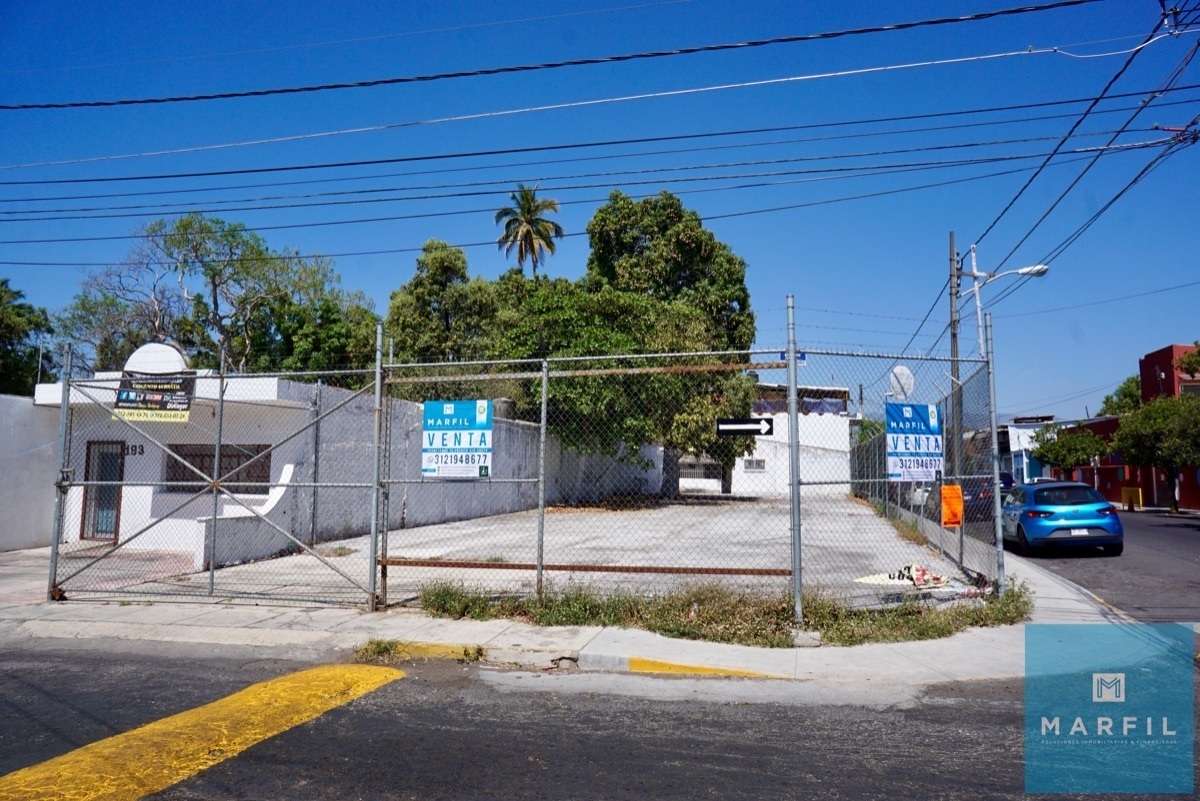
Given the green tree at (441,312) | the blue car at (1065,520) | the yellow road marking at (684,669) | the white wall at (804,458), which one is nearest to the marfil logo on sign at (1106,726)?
the yellow road marking at (684,669)

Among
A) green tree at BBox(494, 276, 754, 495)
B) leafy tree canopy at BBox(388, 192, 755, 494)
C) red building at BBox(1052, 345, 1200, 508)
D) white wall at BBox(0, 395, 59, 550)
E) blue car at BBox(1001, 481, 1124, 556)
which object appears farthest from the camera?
red building at BBox(1052, 345, 1200, 508)

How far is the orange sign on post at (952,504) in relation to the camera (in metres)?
9.50

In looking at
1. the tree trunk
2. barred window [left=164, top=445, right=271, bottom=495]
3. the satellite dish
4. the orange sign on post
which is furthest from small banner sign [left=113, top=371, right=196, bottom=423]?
the tree trunk

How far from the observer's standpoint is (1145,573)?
1335 centimetres

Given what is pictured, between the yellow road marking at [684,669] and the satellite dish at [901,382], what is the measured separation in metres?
4.36

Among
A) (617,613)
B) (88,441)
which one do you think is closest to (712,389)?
(88,441)

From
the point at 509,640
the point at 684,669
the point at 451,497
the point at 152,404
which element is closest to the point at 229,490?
the point at 152,404

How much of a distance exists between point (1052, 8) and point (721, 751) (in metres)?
9.68

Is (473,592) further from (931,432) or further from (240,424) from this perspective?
(240,424)

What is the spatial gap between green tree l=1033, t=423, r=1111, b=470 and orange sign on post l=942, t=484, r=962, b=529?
3424cm

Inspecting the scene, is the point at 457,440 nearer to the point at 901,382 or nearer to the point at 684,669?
the point at 684,669

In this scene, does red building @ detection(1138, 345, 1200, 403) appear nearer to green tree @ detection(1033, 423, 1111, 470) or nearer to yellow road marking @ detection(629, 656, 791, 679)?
green tree @ detection(1033, 423, 1111, 470)

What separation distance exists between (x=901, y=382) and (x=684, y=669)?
4.79 m

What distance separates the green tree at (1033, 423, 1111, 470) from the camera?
41.3 metres
